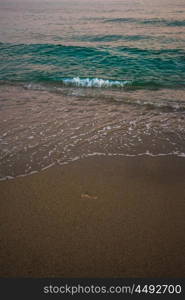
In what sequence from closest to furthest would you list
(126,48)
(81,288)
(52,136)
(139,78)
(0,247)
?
(81,288)
(0,247)
(52,136)
(139,78)
(126,48)

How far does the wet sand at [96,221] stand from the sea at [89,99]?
475 millimetres

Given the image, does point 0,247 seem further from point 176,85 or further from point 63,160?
point 176,85

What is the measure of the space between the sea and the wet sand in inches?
18.7

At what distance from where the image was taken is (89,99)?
6980mm

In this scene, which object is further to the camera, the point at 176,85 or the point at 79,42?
the point at 79,42

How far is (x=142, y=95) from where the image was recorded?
7152 millimetres

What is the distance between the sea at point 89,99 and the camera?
177 inches

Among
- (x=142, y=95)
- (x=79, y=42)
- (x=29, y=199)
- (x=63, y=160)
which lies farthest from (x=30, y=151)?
(x=79, y=42)

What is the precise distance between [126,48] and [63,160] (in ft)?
32.5

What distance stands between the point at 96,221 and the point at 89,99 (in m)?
4.56

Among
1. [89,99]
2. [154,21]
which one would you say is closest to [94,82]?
[89,99]

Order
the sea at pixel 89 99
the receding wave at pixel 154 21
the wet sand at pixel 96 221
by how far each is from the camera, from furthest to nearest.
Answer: the receding wave at pixel 154 21 < the sea at pixel 89 99 < the wet sand at pixel 96 221

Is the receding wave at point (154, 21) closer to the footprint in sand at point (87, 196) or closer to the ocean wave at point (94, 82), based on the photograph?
the ocean wave at point (94, 82)

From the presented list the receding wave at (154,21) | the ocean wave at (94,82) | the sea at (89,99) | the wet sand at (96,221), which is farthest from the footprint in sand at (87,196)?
the receding wave at (154,21)
